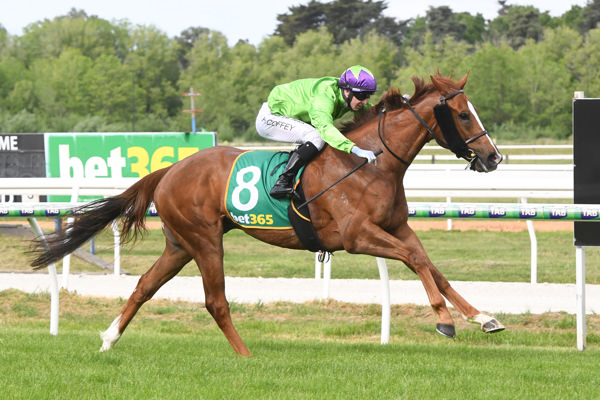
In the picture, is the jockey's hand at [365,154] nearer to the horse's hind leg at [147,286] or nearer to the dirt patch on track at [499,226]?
the horse's hind leg at [147,286]

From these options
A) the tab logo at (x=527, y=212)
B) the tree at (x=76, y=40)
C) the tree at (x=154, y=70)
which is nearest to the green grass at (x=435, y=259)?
the tab logo at (x=527, y=212)

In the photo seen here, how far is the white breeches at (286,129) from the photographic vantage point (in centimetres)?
539

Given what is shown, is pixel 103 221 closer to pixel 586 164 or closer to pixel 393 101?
pixel 393 101

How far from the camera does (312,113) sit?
5289 millimetres

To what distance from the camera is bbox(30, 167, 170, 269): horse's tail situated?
5973 millimetres

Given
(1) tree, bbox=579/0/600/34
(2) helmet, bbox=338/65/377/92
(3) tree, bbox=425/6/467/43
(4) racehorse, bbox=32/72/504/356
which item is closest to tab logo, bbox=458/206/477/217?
(4) racehorse, bbox=32/72/504/356

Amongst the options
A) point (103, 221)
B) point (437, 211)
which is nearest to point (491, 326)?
point (437, 211)

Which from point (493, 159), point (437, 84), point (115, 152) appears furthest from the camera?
point (115, 152)

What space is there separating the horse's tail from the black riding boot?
103 cm

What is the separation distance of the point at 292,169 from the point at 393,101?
2.61 ft

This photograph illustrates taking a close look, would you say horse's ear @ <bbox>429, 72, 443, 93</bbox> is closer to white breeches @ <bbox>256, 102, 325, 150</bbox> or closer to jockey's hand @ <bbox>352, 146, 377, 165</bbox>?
jockey's hand @ <bbox>352, 146, 377, 165</bbox>

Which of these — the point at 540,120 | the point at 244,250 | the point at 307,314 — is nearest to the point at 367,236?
the point at 307,314

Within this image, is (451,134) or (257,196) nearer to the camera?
(451,134)

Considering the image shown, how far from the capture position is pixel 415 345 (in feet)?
19.1
